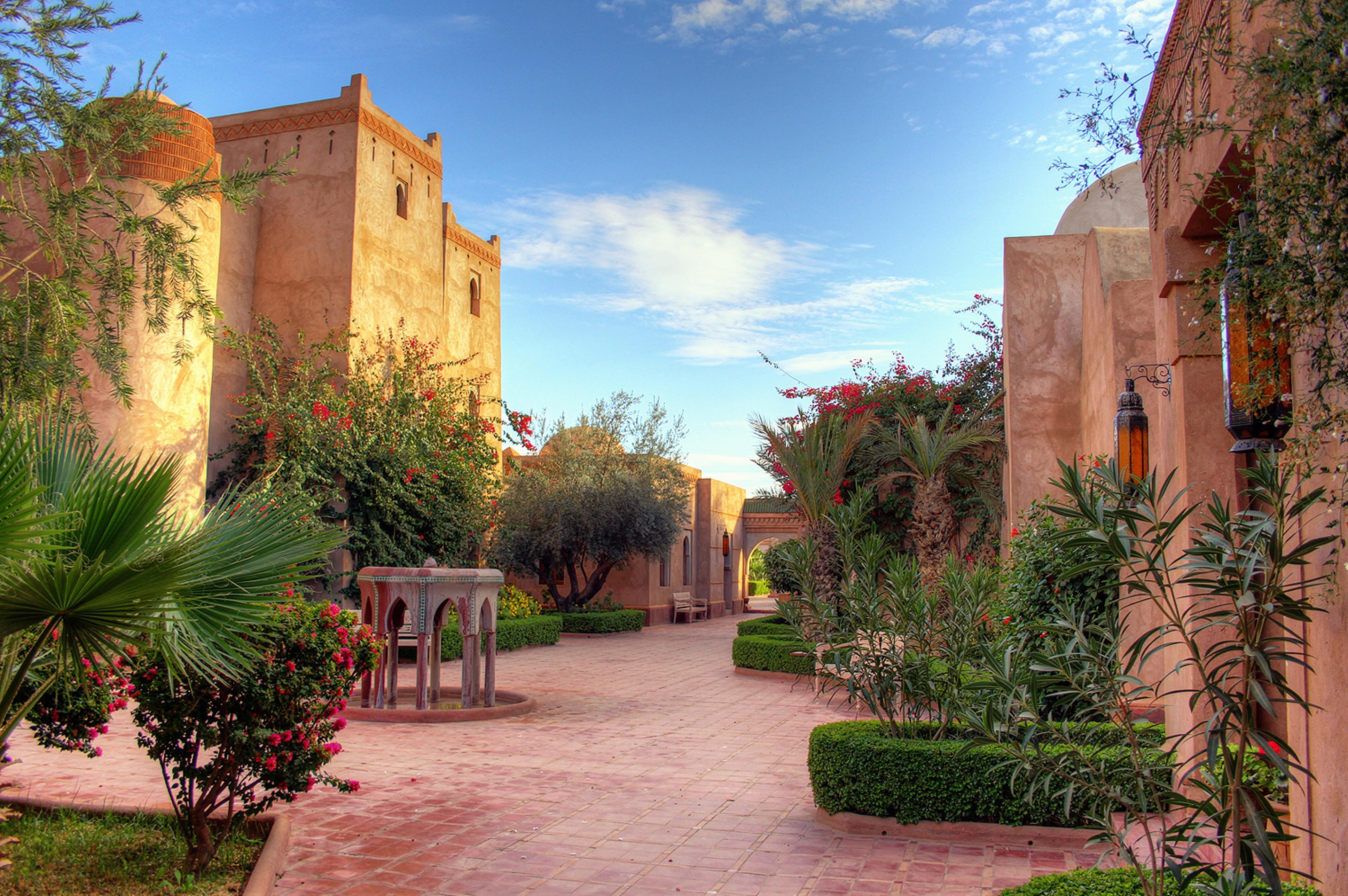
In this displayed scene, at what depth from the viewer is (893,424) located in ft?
52.5

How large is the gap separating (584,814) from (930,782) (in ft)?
7.20

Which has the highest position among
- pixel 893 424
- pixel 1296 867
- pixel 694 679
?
pixel 893 424

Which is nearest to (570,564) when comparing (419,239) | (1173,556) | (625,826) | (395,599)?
(419,239)

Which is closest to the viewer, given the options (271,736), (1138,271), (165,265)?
(271,736)

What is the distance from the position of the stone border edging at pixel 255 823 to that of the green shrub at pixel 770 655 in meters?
8.42

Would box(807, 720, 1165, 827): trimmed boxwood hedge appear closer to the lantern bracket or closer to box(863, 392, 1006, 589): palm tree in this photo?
the lantern bracket

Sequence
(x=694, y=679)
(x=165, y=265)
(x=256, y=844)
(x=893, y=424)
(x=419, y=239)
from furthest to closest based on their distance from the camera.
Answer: (x=419, y=239), (x=893, y=424), (x=694, y=679), (x=165, y=265), (x=256, y=844)

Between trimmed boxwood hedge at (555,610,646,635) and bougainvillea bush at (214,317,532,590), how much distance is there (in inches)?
169

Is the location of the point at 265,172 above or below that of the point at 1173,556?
above

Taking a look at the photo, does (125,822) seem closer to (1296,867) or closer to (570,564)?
(1296,867)

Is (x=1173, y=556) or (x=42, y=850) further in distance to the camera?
(x=1173, y=556)

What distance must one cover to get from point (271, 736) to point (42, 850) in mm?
1349

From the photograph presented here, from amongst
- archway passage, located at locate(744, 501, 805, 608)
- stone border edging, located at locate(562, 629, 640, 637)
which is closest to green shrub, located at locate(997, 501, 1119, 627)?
stone border edging, located at locate(562, 629, 640, 637)

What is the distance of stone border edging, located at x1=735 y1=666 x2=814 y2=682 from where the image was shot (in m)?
13.2
